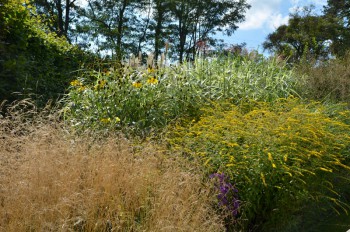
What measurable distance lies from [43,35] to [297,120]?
559 cm

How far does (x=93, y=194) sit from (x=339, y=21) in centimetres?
2399

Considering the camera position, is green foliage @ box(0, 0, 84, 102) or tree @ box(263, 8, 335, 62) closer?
green foliage @ box(0, 0, 84, 102)

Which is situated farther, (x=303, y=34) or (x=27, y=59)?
(x=303, y=34)

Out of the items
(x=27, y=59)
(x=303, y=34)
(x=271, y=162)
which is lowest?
(x=271, y=162)

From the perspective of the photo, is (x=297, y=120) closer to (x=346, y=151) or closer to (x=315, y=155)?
(x=315, y=155)

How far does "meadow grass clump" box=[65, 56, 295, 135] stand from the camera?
17.7 feet

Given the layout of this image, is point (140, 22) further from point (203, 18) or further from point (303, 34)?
point (303, 34)

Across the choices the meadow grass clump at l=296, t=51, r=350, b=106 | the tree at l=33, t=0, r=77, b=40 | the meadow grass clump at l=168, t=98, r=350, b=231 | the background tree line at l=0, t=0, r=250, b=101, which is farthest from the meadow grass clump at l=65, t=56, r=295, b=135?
the tree at l=33, t=0, r=77, b=40

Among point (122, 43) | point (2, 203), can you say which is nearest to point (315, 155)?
point (2, 203)


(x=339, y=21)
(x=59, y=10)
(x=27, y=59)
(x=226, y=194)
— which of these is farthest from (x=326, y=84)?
(x=339, y=21)

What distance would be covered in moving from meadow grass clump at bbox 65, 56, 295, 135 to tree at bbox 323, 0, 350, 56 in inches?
609

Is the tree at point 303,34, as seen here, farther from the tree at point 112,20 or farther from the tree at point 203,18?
the tree at point 112,20

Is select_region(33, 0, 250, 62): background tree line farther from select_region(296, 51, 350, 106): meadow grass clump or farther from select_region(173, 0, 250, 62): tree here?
select_region(296, 51, 350, 106): meadow grass clump

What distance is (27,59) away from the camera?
24.0 feet
